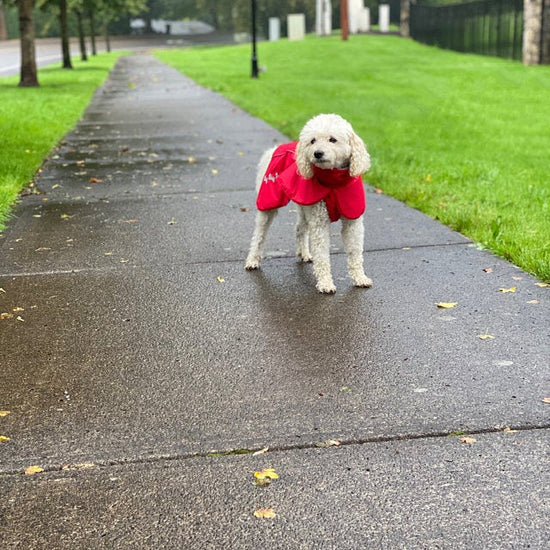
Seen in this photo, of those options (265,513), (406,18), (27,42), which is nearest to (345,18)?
(406,18)

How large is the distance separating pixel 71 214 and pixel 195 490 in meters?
5.43

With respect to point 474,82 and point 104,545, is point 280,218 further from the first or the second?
point 474,82

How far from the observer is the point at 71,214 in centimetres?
816

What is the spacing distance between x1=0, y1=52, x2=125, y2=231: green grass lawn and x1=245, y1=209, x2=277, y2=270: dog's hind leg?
2.67 metres

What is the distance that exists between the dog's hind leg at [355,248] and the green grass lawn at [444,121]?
1223mm

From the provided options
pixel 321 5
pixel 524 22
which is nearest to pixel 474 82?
pixel 524 22

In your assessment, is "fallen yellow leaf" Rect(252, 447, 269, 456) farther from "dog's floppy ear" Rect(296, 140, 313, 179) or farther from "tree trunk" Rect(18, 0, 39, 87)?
"tree trunk" Rect(18, 0, 39, 87)

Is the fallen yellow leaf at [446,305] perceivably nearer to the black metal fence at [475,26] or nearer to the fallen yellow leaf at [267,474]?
the fallen yellow leaf at [267,474]

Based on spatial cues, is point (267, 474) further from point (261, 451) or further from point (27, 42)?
point (27, 42)

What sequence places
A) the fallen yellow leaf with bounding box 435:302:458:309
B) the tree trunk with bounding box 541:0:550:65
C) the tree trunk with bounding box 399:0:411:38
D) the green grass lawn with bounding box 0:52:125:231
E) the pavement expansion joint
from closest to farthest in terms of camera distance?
1. the pavement expansion joint
2. the fallen yellow leaf with bounding box 435:302:458:309
3. the green grass lawn with bounding box 0:52:125:231
4. the tree trunk with bounding box 541:0:550:65
5. the tree trunk with bounding box 399:0:411:38

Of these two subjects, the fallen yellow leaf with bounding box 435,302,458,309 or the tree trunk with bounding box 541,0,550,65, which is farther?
the tree trunk with bounding box 541,0,550,65

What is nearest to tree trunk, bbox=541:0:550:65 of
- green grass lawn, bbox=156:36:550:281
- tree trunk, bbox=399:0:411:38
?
green grass lawn, bbox=156:36:550:281

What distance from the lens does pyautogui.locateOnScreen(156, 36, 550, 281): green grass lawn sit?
768 cm

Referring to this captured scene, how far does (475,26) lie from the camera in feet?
108
